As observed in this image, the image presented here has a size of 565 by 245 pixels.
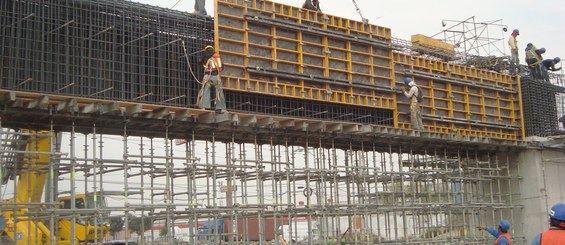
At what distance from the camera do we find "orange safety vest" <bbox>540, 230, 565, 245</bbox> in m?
6.41

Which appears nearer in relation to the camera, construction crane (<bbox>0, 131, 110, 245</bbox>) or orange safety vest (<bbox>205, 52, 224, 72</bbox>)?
construction crane (<bbox>0, 131, 110, 245</bbox>)

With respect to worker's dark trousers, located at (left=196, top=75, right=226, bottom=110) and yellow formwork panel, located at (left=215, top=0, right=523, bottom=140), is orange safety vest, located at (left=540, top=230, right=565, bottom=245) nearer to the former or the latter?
worker's dark trousers, located at (left=196, top=75, right=226, bottom=110)

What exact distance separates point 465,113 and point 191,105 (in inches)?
→ 533

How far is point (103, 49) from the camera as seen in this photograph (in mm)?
18734

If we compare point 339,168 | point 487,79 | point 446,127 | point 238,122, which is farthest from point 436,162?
point 238,122

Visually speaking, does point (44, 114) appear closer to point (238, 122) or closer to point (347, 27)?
point (238, 122)

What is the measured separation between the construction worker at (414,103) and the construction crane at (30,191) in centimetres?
1183

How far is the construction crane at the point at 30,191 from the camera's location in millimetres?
16656

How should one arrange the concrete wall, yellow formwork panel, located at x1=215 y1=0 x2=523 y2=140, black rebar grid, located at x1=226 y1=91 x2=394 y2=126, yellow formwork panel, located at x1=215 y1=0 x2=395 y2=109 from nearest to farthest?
yellow formwork panel, located at x1=215 y1=0 x2=395 y2=109 → yellow formwork panel, located at x1=215 y1=0 x2=523 y2=140 → black rebar grid, located at x1=226 y1=91 x2=394 y2=126 → the concrete wall

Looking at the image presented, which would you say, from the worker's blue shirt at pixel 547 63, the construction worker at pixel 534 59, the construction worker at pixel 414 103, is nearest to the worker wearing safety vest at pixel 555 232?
the construction worker at pixel 414 103

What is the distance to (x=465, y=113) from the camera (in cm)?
2916

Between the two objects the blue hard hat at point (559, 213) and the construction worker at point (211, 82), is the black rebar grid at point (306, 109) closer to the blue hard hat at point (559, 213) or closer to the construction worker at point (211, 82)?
the construction worker at point (211, 82)

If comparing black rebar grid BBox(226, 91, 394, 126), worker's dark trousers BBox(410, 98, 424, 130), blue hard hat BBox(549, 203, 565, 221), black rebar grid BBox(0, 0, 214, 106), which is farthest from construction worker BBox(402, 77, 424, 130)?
blue hard hat BBox(549, 203, 565, 221)

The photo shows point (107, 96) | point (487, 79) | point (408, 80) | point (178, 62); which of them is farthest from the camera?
point (487, 79)
